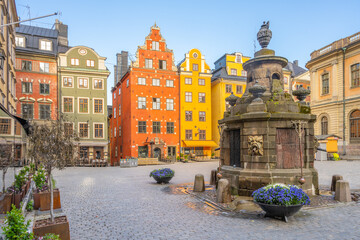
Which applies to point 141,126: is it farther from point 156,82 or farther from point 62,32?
point 62,32

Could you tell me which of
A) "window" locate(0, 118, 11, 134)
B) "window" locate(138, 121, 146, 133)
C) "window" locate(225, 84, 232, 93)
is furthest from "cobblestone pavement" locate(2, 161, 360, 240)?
"window" locate(225, 84, 232, 93)

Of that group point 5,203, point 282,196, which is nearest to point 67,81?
point 5,203

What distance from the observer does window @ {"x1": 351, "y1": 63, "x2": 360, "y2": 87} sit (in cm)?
3403

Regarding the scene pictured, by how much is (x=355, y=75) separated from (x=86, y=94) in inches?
1385

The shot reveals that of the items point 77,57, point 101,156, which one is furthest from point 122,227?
point 77,57

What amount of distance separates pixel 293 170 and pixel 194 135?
30.9 metres

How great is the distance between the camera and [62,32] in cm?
4162

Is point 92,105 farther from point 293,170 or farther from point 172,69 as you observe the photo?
point 293,170

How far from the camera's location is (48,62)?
3512cm

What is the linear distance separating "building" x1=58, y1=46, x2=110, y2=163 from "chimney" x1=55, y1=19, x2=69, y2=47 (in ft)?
22.1

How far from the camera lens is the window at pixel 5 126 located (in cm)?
1199

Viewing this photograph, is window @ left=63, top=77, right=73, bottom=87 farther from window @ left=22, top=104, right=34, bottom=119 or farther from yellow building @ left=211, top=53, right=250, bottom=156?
yellow building @ left=211, top=53, right=250, bottom=156

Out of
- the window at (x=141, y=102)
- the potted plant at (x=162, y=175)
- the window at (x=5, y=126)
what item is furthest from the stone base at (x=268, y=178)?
the window at (x=141, y=102)

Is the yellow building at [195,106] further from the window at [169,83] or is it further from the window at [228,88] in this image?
the window at [228,88]
